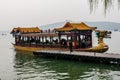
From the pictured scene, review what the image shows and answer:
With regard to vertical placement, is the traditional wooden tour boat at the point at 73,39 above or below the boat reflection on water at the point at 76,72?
above

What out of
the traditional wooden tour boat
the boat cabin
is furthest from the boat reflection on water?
the boat cabin

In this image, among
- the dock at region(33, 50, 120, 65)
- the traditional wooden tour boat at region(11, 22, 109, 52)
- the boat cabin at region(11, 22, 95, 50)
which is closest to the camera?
the dock at region(33, 50, 120, 65)

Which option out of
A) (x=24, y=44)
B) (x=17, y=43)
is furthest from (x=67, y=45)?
(x=17, y=43)

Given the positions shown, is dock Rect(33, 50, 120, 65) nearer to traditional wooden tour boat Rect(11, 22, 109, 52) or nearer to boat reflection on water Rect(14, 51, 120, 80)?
boat reflection on water Rect(14, 51, 120, 80)

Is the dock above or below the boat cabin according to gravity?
below

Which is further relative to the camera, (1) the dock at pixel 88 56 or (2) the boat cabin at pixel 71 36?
(2) the boat cabin at pixel 71 36

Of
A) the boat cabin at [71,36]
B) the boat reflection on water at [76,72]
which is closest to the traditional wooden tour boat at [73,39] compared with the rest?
the boat cabin at [71,36]

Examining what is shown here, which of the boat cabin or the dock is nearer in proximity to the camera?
the dock

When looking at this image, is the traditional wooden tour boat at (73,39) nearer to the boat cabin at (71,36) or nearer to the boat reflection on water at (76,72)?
the boat cabin at (71,36)

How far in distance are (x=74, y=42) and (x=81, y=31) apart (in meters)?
1.49

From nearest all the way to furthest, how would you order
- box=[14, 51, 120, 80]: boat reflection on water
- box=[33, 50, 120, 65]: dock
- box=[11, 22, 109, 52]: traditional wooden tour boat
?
box=[14, 51, 120, 80]: boat reflection on water → box=[33, 50, 120, 65]: dock → box=[11, 22, 109, 52]: traditional wooden tour boat

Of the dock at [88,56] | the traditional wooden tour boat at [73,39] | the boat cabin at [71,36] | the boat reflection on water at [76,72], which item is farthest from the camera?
the boat cabin at [71,36]

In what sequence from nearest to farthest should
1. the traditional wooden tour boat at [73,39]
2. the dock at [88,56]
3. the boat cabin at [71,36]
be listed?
the dock at [88,56]
the traditional wooden tour boat at [73,39]
the boat cabin at [71,36]

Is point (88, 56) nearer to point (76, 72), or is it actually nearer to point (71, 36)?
point (76, 72)
